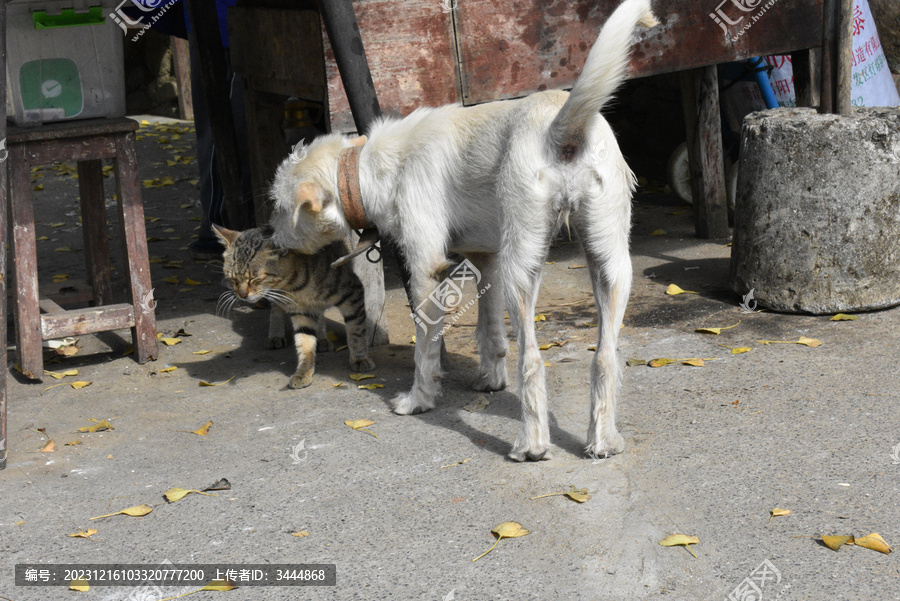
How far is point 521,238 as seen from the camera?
3375 mm

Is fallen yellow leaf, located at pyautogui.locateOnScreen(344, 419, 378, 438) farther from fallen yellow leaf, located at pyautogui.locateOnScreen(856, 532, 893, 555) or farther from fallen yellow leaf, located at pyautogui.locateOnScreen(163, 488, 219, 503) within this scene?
fallen yellow leaf, located at pyautogui.locateOnScreen(856, 532, 893, 555)

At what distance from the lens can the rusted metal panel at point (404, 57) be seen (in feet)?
15.8

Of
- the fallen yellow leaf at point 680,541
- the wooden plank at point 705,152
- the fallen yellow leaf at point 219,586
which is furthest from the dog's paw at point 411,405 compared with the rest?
the wooden plank at point 705,152

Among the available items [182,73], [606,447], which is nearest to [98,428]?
[606,447]

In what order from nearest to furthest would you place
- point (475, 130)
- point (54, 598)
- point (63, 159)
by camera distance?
point (54, 598)
point (475, 130)
point (63, 159)

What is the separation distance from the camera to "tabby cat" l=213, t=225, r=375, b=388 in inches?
181

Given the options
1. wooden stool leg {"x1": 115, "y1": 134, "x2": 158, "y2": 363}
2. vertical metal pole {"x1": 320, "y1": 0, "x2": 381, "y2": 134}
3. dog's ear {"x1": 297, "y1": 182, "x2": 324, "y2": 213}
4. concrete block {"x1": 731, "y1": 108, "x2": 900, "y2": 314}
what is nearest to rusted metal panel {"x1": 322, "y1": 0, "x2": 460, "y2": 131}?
vertical metal pole {"x1": 320, "y1": 0, "x2": 381, "y2": 134}

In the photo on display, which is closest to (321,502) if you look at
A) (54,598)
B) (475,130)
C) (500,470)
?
(500,470)

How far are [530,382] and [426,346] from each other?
76cm

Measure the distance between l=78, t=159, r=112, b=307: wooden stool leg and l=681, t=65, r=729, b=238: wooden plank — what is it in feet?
13.7

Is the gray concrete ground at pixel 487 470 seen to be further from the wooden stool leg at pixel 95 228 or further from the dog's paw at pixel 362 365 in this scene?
the wooden stool leg at pixel 95 228

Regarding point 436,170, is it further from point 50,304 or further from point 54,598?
point 50,304

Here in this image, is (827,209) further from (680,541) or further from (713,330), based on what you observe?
(680,541)

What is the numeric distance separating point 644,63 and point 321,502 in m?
3.64
